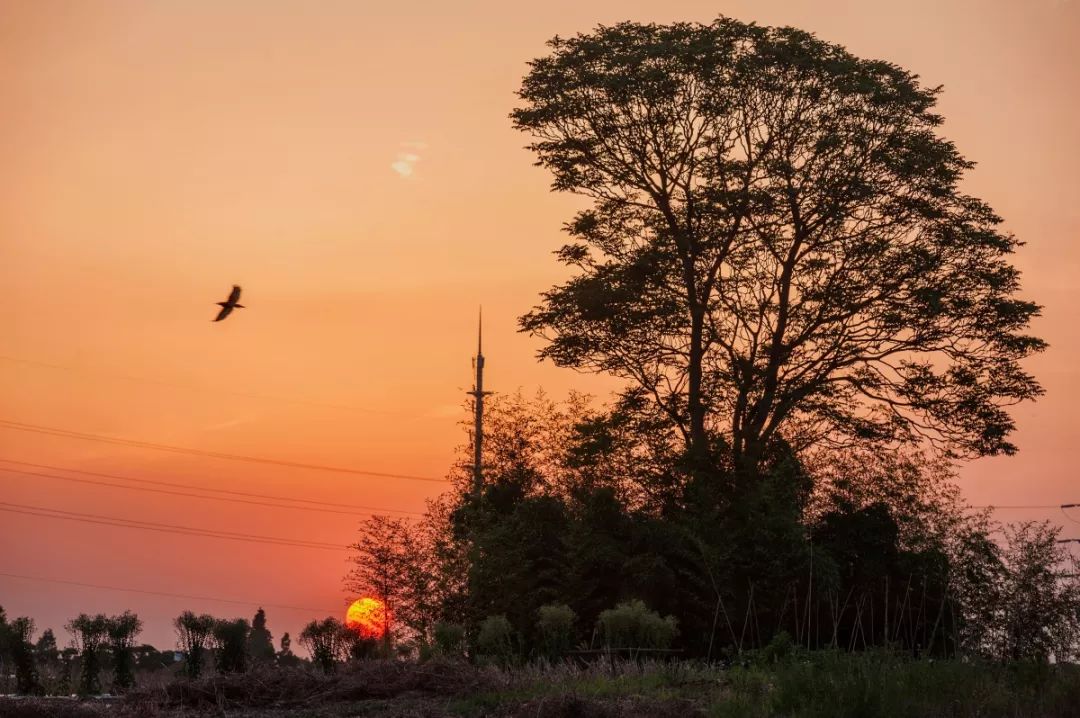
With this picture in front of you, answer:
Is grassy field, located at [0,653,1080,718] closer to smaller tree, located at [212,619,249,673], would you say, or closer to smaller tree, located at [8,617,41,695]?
smaller tree, located at [212,619,249,673]

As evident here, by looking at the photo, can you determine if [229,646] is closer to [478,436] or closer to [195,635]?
[195,635]

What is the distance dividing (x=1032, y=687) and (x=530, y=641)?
2020 cm

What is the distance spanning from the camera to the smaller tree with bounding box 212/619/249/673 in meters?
24.7

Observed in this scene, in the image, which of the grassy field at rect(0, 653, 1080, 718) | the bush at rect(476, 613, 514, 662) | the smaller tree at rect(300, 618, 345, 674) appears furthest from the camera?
the bush at rect(476, 613, 514, 662)

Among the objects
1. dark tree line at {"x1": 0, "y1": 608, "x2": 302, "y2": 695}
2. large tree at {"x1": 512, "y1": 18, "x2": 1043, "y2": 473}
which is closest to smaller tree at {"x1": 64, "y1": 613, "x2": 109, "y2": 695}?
dark tree line at {"x1": 0, "y1": 608, "x2": 302, "y2": 695}

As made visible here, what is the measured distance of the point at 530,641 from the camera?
35.2 meters

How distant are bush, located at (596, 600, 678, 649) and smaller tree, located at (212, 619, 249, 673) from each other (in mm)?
8064

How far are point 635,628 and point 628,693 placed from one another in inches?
465

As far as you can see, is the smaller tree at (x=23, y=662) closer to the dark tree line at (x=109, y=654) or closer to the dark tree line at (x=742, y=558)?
the dark tree line at (x=109, y=654)

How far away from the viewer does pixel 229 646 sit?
24781mm

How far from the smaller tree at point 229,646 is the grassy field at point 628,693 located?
539 centimetres

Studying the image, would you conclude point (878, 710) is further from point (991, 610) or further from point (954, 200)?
point (954, 200)

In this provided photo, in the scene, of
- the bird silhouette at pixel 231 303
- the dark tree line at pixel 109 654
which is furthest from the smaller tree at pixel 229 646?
the bird silhouette at pixel 231 303

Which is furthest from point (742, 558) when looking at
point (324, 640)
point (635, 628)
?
point (324, 640)
